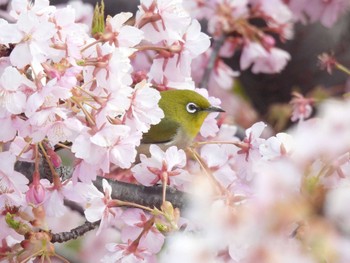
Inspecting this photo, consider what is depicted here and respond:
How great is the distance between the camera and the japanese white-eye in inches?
81.0

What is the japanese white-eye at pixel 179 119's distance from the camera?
2.06 m

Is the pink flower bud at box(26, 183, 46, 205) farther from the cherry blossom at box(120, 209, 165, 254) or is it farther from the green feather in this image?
the green feather

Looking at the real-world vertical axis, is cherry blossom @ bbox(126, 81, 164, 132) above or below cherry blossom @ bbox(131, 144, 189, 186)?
above

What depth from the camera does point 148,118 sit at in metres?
1.44

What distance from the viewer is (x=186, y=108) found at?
A: 211cm

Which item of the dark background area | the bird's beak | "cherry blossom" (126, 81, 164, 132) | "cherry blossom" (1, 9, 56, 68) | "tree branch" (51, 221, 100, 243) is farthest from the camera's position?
the dark background area

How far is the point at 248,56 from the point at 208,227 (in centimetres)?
226

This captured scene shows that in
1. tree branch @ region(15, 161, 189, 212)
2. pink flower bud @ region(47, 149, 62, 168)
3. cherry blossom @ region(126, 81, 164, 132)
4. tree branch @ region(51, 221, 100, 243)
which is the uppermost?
cherry blossom @ region(126, 81, 164, 132)

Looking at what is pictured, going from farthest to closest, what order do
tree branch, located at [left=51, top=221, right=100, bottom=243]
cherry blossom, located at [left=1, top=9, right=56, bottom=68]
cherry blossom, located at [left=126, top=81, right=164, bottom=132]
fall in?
tree branch, located at [left=51, top=221, right=100, bottom=243], cherry blossom, located at [left=126, top=81, right=164, bottom=132], cherry blossom, located at [left=1, top=9, right=56, bottom=68]

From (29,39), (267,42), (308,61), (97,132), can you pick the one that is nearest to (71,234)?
(97,132)

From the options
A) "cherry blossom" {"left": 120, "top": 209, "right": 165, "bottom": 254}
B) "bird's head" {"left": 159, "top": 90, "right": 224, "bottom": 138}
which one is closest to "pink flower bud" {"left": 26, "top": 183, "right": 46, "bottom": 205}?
"cherry blossom" {"left": 120, "top": 209, "right": 165, "bottom": 254}

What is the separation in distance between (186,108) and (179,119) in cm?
7

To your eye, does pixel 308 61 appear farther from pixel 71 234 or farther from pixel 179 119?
pixel 71 234

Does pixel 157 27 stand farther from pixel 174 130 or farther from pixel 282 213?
pixel 282 213
